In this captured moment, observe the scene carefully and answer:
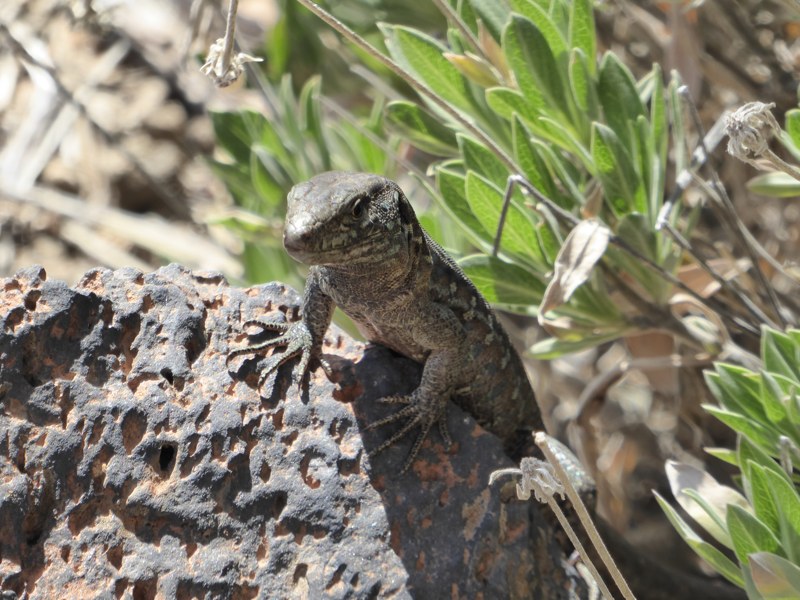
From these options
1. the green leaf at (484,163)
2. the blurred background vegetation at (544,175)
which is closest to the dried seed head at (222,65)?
the blurred background vegetation at (544,175)

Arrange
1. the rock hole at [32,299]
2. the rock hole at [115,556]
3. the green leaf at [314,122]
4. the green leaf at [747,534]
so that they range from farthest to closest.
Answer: the green leaf at [314,122]
the rock hole at [32,299]
the green leaf at [747,534]
the rock hole at [115,556]

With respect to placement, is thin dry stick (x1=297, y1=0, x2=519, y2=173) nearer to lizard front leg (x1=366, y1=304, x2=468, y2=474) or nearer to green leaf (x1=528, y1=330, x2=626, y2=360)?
lizard front leg (x1=366, y1=304, x2=468, y2=474)

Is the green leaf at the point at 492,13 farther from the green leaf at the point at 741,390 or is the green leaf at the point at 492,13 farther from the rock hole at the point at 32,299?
the rock hole at the point at 32,299

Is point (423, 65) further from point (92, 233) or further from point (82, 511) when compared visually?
point (92, 233)

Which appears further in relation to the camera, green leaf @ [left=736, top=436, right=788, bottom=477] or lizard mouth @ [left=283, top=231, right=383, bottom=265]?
green leaf @ [left=736, top=436, right=788, bottom=477]

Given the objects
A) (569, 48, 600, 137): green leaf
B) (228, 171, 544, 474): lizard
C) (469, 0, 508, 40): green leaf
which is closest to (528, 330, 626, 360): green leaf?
(228, 171, 544, 474): lizard
